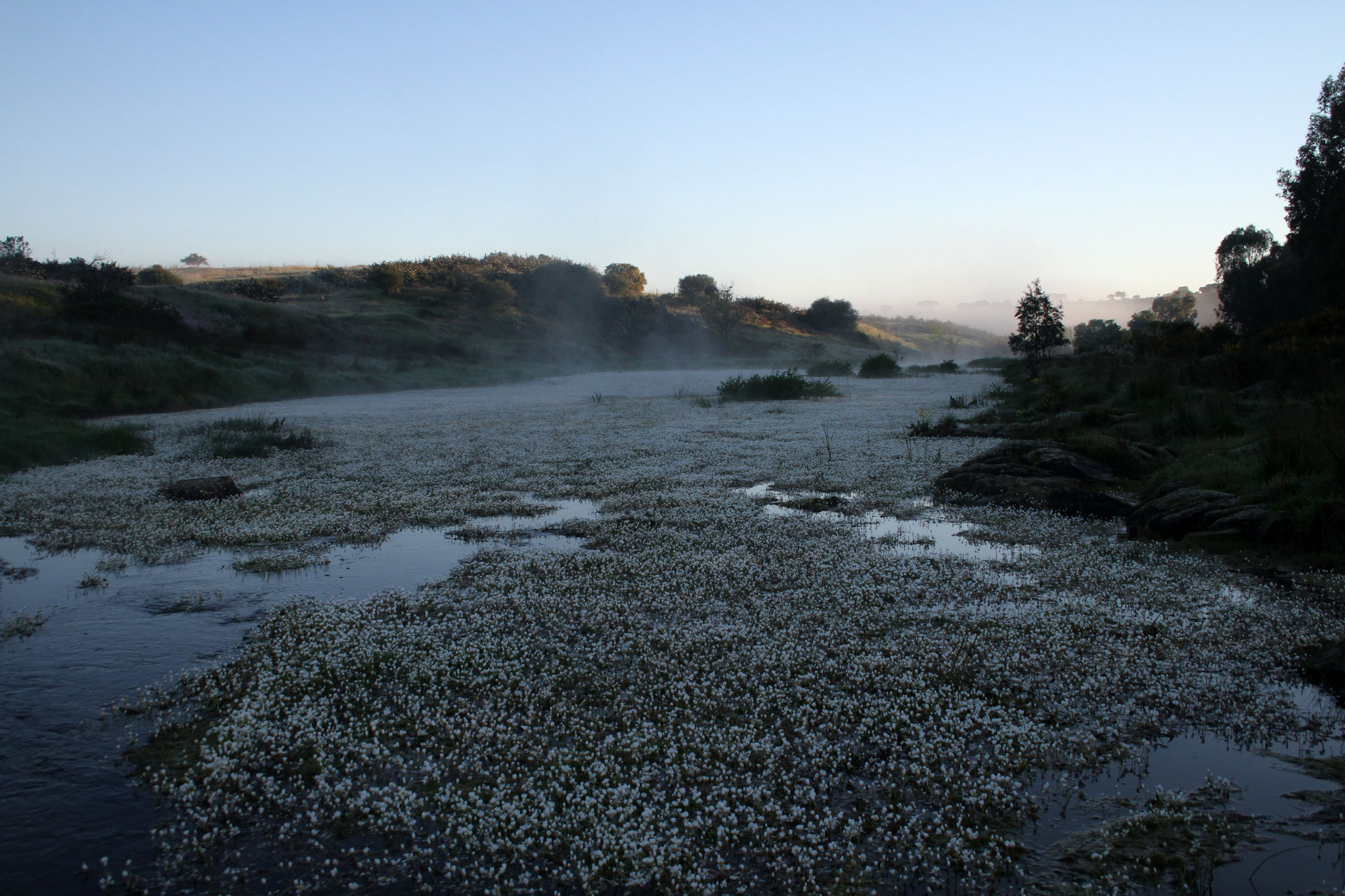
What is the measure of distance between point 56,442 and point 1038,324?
37475 millimetres

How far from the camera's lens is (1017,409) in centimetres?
2280

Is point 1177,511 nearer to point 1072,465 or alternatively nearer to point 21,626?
point 1072,465

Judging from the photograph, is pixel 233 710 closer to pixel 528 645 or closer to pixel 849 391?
pixel 528 645

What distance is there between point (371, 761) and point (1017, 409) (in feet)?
71.4

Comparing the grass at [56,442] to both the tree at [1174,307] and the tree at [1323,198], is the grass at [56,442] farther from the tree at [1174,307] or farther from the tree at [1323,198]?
the tree at [1174,307]

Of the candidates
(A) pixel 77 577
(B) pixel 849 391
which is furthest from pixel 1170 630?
(B) pixel 849 391

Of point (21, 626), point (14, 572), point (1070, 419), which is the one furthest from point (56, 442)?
point (1070, 419)

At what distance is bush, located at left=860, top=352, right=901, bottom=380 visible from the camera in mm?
50234

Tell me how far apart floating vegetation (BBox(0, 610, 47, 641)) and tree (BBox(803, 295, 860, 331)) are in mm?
99205

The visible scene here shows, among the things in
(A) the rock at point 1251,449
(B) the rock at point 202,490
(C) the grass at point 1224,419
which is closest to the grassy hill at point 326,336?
(B) the rock at point 202,490

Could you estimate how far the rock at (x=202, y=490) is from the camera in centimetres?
1159

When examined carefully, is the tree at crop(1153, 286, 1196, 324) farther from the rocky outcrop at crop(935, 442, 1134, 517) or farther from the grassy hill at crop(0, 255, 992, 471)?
the rocky outcrop at crop(935, 442, 1134, 517)

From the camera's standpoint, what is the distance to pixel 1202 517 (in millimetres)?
8797

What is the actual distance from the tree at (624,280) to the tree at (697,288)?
18.1 feet
